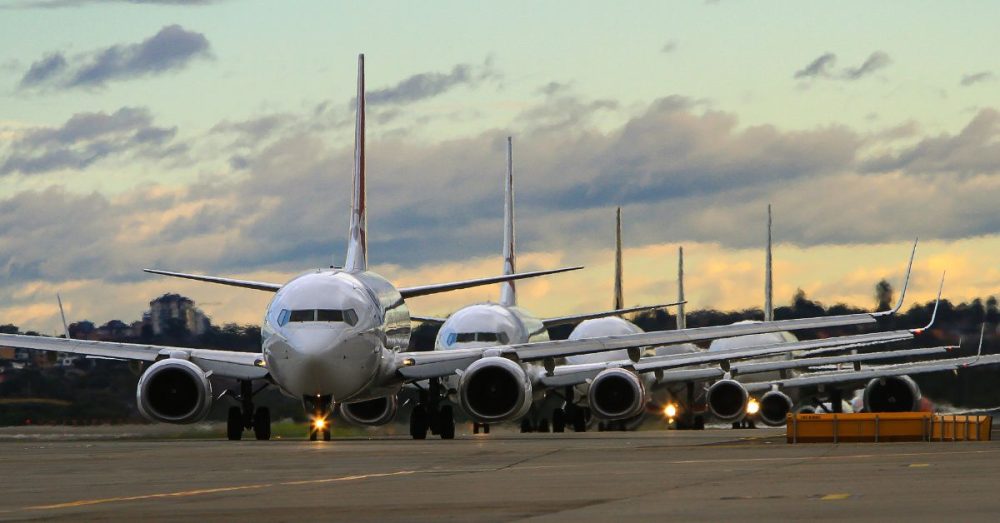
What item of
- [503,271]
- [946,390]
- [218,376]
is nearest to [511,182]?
[503,271]

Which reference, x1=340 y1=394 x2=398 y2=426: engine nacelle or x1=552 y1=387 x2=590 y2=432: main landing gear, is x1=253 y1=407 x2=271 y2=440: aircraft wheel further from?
x1=552 y1=387 x2=590 y2=432: main landing gear

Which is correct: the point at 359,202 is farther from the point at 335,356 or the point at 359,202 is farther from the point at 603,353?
the point at 603,353

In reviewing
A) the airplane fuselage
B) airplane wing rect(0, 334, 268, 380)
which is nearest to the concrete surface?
the airplane fuselage

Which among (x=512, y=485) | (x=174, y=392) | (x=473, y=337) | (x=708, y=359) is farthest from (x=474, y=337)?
(x=512, y=485)

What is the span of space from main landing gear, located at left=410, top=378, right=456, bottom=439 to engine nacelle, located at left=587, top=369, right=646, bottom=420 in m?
6.77

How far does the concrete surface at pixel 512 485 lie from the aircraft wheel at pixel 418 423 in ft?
38.6

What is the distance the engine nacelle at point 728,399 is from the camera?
5909 cm

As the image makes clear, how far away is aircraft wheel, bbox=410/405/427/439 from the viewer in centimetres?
3994

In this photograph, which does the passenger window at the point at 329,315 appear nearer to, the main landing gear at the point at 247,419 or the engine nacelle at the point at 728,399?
the main landing gear at the point at 247,419

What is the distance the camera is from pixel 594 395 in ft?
153

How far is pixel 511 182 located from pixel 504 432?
12.5m

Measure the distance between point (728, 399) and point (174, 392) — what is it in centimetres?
2548

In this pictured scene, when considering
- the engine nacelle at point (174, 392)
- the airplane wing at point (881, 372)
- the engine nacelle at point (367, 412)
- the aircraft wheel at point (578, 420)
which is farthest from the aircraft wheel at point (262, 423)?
the airplane wing at point (881, 372)

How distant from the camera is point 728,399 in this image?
194ft
